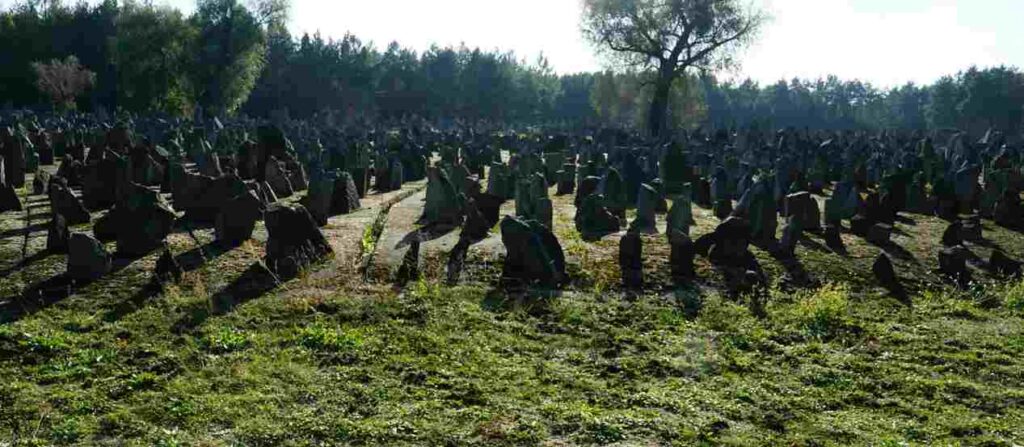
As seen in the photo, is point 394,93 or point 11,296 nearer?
point 11,296

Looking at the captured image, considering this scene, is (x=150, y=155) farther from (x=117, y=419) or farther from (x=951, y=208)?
(x=951, y=208)

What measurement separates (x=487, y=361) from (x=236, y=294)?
328 cm

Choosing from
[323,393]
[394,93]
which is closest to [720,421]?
[323,393]

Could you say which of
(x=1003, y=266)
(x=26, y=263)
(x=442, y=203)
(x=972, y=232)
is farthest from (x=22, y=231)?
(x=972, y=232)

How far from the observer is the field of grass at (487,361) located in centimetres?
596


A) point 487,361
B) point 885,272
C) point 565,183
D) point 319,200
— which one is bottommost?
point 487,361

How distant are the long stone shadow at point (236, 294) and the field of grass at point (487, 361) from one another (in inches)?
1.7

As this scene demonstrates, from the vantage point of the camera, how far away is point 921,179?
1783cm

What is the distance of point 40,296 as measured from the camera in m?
8.59

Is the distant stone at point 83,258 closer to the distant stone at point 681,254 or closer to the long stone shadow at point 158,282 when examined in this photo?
the long stone shadow at point 158,282

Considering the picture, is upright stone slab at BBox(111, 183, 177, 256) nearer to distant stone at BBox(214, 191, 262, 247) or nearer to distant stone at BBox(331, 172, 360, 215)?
distant stone at BBox(214, 191, 262, 247)

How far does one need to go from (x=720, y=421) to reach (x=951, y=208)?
12524mm

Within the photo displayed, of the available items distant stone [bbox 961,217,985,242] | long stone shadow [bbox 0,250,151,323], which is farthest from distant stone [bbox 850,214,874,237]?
long stone shadow [bbox 0,250,151,323]

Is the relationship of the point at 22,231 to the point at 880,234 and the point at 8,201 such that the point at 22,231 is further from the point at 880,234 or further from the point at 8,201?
the point at 880,234
